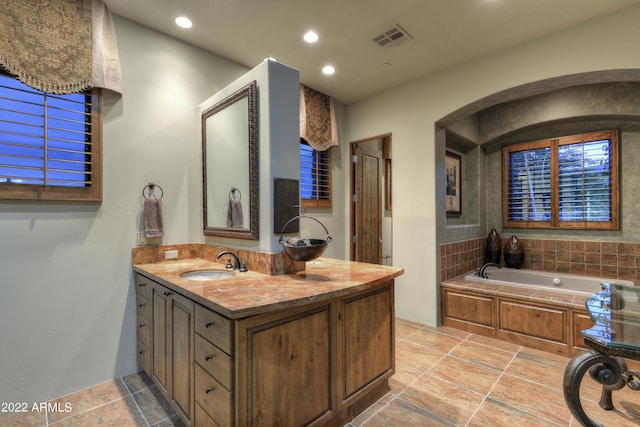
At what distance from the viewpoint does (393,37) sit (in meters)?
2.76

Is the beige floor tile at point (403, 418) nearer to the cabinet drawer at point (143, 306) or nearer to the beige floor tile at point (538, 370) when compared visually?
the beige floor tile at point (538, 370)

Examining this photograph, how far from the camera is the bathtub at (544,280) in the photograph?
3.52 meters

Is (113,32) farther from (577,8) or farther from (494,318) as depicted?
(494,318)

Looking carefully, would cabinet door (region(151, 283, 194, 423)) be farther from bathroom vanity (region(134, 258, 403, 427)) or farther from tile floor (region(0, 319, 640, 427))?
tile floor (region(0, 319, 640, 427))

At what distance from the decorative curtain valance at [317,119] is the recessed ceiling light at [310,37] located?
91 centimetres

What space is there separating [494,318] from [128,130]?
3994mm

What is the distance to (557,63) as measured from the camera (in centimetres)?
263

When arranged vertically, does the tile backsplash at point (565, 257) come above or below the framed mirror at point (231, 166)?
below

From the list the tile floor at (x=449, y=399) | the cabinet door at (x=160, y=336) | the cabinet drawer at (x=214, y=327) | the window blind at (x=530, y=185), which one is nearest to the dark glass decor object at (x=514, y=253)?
the window blind at (x=530, y=185)

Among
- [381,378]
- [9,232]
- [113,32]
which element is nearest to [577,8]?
[381,378]

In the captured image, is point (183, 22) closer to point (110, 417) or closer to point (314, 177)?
point (314, 177)

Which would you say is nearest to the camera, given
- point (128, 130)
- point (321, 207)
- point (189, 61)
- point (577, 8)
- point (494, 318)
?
point (577, 8)

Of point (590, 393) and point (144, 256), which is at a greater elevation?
point (144, 256)

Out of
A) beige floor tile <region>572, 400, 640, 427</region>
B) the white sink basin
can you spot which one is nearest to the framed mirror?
the white sink basin
